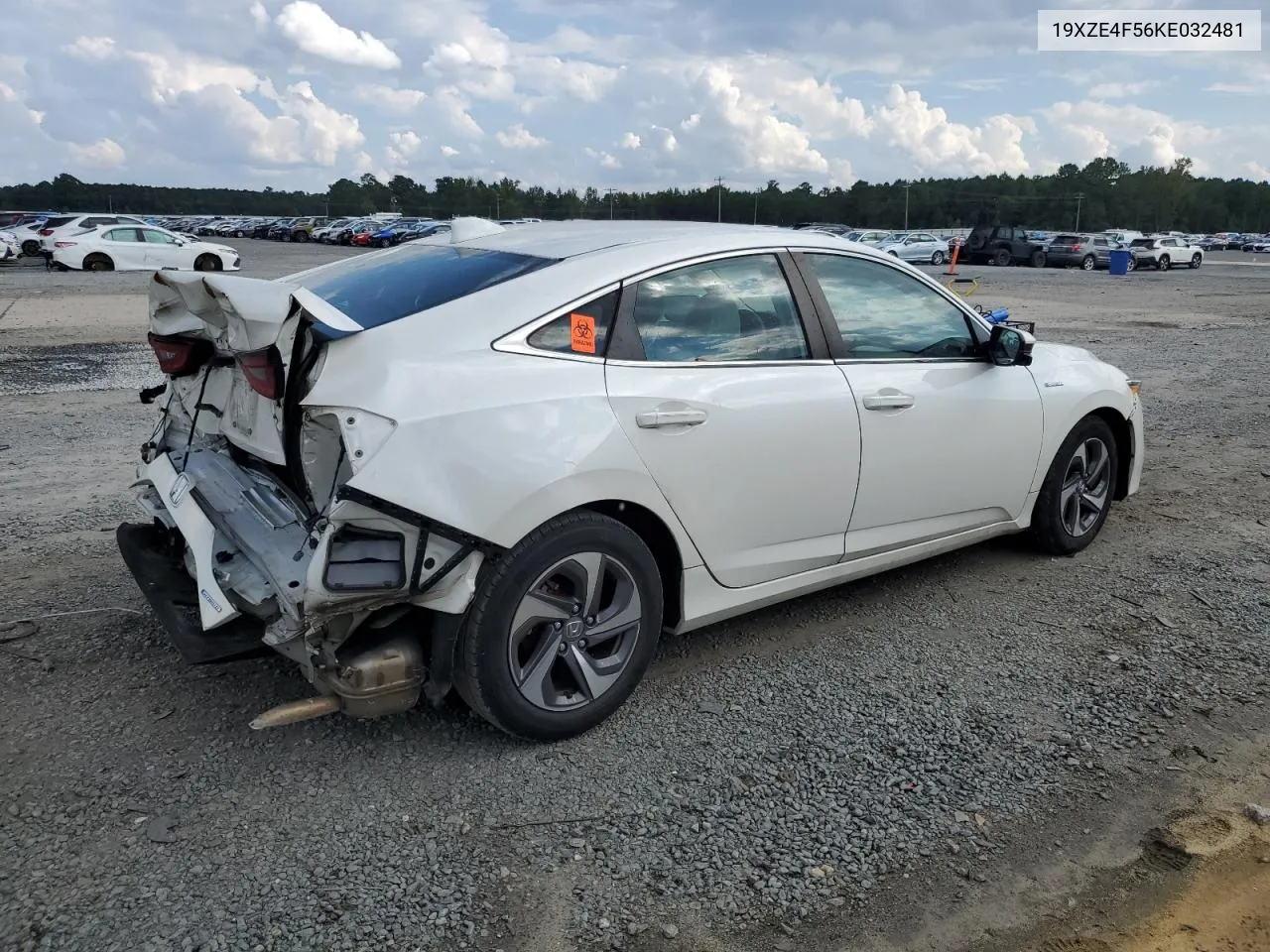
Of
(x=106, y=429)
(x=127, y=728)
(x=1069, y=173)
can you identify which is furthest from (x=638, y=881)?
(x=1069, y=173)

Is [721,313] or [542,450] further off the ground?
[721,313]

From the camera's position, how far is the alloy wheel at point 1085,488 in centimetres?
520

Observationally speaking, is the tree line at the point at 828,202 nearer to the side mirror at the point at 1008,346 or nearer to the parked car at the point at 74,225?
the parked car at the point at 74,225

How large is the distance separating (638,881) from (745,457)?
1.51 meters

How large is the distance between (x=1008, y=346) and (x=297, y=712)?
3.31 meters

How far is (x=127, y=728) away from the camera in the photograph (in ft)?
11.3

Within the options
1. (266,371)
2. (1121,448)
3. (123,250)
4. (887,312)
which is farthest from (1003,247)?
(266,371)

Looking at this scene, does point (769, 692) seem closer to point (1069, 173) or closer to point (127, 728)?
point (127, 728)

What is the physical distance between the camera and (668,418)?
3.46m

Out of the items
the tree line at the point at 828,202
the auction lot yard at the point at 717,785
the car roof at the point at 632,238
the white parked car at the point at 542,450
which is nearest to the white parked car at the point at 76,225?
the auction lot yard at the point at 717,785

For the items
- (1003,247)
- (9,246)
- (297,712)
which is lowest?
(297,712)

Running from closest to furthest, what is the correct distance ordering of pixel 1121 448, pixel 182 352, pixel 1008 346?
pixel 182 352, pixel 1008 346, pixel 1121 448

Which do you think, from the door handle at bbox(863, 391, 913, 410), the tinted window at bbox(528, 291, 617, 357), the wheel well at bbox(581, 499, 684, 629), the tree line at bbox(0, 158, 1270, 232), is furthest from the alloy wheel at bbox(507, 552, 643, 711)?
the tree line at bbox(0, 158, 1270, 232)

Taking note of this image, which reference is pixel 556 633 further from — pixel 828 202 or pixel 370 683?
pixel 828 202
